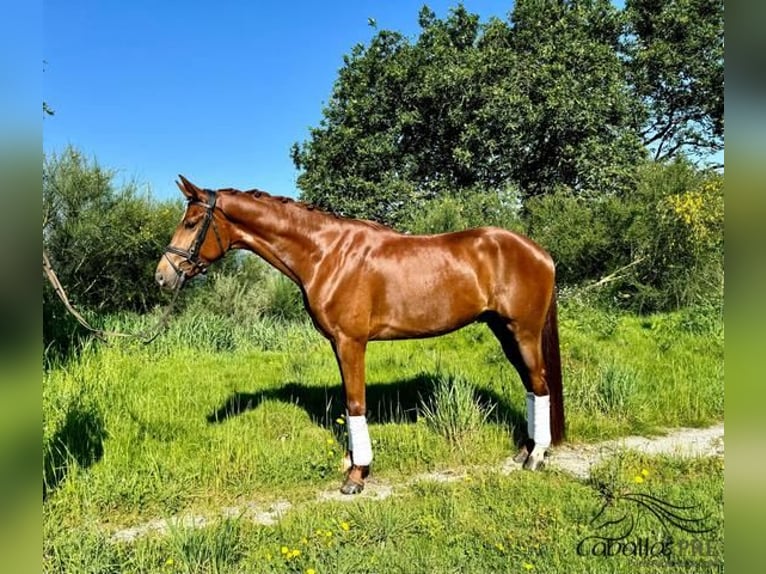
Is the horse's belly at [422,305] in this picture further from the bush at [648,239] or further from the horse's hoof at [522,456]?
the bush at [648,239]

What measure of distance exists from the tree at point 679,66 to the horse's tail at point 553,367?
17.8 meters

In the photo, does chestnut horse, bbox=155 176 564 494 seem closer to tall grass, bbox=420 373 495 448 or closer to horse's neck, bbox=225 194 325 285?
horse's neck, bbox=225 194 325 285

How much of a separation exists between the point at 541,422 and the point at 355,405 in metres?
1.51

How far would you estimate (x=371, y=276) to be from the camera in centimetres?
377

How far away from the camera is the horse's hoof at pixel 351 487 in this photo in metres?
3.49

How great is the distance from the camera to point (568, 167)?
55.7 ft

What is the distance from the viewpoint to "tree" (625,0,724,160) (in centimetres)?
1759

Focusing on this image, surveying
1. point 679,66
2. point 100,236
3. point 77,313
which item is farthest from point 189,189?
point 679,66

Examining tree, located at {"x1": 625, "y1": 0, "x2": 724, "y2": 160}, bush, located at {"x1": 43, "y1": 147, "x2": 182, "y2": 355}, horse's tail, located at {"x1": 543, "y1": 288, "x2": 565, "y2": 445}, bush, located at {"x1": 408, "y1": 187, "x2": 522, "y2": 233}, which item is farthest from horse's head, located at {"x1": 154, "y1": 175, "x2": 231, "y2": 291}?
tree, located at {"x1": 625, "y1": 0, "x2": 724, "y2": 160}

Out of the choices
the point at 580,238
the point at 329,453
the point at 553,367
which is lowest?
the point at 329,453

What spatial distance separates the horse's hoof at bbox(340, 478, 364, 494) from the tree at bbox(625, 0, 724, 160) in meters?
19.6

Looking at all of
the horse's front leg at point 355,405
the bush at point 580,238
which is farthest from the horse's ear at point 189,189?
the bush at point 580,238

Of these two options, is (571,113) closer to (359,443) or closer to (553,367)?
(553,367)
